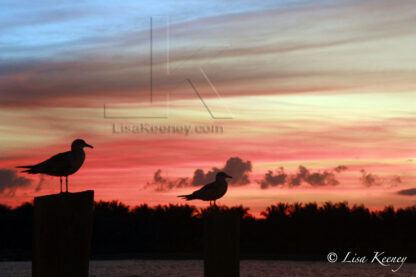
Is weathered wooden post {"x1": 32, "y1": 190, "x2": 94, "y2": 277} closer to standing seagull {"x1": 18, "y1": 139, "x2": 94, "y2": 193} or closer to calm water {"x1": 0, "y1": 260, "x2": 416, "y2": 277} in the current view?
standing seagull {"x1": 18, "y1": 139, "x2": 94, "y2": 193}

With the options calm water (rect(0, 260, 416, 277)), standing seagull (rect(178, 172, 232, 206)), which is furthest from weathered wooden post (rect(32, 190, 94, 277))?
calm water (rect(0, 260, 416, 277))

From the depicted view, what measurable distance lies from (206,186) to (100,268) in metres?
106

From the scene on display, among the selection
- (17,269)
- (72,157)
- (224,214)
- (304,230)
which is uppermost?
(72,157)

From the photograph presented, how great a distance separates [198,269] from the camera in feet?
386

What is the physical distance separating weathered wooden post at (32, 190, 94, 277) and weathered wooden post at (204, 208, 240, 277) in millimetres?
4152

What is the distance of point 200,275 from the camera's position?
10588 centimetres

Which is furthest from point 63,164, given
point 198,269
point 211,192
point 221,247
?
point 198,269

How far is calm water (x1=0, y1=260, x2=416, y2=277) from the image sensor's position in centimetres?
10925

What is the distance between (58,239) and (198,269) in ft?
369

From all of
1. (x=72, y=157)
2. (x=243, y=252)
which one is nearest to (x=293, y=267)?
(x=243, y=252)

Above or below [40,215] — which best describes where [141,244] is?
below

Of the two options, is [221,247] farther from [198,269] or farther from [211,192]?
[198,269]

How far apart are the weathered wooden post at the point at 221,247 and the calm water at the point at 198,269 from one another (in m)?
96.6

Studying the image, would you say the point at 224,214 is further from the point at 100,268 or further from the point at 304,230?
the point at 100,268
